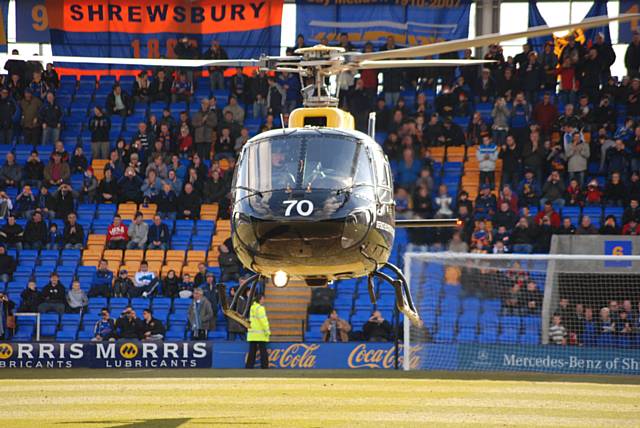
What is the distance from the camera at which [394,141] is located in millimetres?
30500

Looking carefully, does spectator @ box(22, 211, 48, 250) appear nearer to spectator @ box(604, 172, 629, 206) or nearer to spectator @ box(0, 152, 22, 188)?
spectator @ box(0, 152, 22, 188)

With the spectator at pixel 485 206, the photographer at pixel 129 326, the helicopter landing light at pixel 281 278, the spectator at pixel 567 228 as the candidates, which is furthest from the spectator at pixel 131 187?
the helicopter landing light at pixel 281 278

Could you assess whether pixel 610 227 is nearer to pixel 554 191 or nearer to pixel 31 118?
pixel 554 191

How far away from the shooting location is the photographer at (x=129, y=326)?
87.8 ft

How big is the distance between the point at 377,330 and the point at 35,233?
973 centimetres

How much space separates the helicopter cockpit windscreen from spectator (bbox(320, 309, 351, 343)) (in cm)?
1152

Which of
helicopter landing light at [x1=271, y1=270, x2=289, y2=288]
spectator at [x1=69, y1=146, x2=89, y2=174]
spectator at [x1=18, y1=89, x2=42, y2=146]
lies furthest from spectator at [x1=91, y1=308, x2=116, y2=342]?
helicopter landing light at [x1=271, y1=270, x2=289, y2=288]

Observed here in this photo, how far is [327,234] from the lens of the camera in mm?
14219

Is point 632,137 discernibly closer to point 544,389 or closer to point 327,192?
point 544,389

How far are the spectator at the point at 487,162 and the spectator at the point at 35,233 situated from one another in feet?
Answer: 37.6

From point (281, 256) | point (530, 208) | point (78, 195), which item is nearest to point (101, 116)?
point (78, 195)

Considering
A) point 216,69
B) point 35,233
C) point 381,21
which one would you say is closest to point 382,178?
point 35,233

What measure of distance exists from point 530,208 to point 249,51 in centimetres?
1080

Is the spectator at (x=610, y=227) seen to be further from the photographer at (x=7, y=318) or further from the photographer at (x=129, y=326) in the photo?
the photographer at (x=7, y=318)
